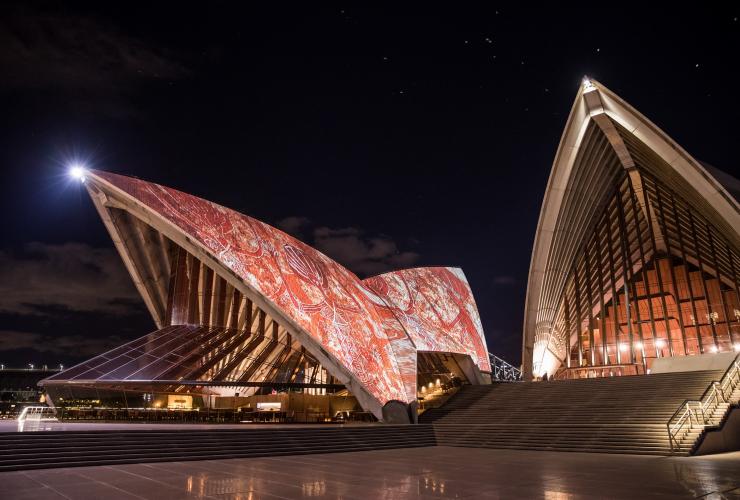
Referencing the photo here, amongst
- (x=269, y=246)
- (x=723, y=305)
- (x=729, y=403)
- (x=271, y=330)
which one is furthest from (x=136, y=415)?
(x=723, y=305)

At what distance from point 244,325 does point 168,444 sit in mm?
9006

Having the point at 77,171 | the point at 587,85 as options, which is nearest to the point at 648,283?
the point at 587,85

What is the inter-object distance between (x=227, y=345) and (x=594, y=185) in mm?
20076

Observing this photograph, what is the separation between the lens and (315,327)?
16062 millimetres

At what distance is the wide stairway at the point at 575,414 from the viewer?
12.4m

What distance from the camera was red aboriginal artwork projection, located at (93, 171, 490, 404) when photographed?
15602mm

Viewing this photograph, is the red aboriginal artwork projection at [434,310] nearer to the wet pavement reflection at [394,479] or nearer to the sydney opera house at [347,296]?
the sydney opera house at [347,296]

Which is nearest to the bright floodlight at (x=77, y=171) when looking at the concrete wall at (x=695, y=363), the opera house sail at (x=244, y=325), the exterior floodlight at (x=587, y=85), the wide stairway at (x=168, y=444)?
the opera house sail at (x=244, y=325)

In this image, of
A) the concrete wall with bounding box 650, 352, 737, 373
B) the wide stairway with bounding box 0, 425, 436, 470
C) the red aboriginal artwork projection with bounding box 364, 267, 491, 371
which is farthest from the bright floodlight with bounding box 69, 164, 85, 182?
the concrete wall with bounding box 650, 352, 737, 373

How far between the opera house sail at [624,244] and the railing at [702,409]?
28.9 feet

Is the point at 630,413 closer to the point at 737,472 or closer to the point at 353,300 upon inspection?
Result: the point at 737,472

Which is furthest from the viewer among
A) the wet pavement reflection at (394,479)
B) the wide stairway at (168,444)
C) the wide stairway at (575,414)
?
the wide stairway at (575,414)

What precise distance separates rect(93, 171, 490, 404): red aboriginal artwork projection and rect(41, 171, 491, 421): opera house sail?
0.15 feet

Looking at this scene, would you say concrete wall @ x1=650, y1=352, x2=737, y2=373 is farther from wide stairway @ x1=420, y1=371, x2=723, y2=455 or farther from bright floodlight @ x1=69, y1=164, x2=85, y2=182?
bright floodlight @ x1=69, y1=164, x2=85, y2=182
